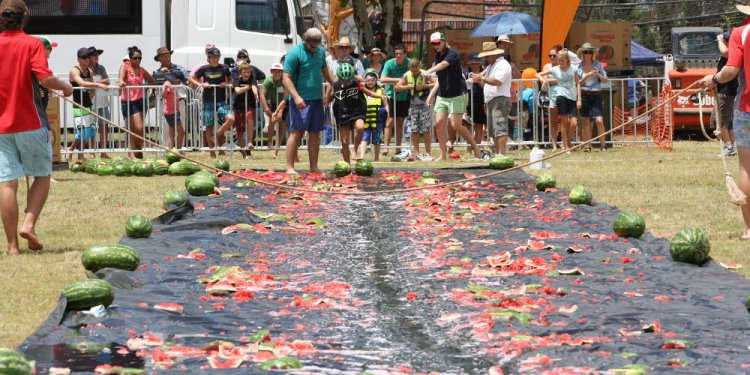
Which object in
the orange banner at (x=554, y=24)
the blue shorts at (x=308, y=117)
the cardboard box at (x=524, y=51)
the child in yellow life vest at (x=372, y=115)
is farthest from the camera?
the cardboard box at (x=524, y=51)

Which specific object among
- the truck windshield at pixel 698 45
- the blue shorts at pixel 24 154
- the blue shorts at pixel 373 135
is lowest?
the blue shorts at pixel 373 135

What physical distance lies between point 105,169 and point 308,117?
147 inches

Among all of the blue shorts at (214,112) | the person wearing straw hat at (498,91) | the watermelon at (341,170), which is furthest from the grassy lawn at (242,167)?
the watermelon at (341,170)

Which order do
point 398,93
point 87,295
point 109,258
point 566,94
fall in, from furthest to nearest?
1. point 398,93
2. point 566,94
3. point 109,258
4. point 87,295

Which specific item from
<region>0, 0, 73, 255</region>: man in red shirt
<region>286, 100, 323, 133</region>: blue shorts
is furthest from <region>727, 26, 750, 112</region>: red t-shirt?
<region>286, 100, 323, 133</region>: blue shorts

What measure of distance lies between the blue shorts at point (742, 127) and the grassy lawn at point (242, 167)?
0.89m

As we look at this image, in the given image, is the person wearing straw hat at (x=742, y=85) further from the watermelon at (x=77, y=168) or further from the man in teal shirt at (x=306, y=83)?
the watermelon at (x=77, y=168)

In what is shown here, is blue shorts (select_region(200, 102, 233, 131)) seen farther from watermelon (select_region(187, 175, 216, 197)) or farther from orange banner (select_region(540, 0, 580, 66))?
watermelon (select_region(187, 175, 216, 197))

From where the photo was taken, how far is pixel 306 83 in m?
17.7

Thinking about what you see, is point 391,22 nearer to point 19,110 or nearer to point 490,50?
point 490,50

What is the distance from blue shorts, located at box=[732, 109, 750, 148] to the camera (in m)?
11.1

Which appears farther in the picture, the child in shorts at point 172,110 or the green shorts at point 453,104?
the child in shorts at point 172,110

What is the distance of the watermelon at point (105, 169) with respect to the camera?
63.6ft

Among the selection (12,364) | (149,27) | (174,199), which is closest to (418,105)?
(149,27)
